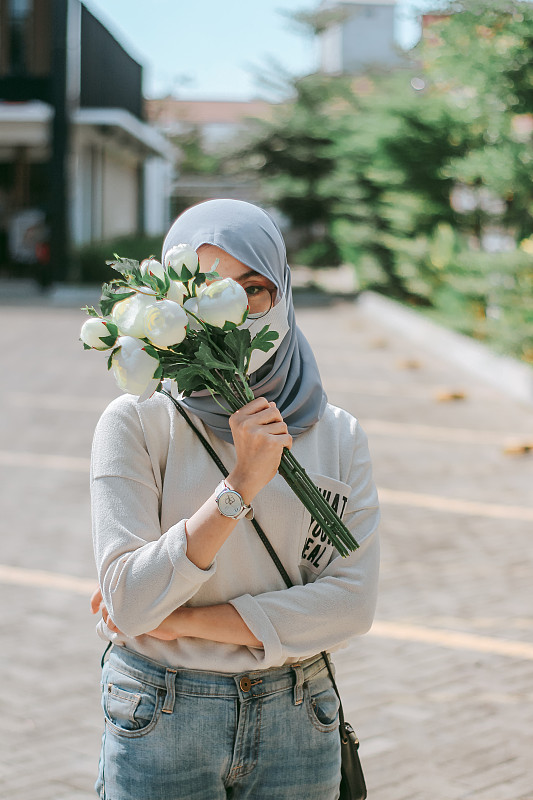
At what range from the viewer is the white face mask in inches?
70.7

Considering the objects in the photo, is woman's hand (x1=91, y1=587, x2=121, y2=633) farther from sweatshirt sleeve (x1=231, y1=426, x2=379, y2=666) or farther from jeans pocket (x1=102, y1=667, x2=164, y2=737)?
sweatshirt sleeve (x1=231, y1=426, x2=379, y2=666)

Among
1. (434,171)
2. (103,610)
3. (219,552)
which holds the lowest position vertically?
(103,610)

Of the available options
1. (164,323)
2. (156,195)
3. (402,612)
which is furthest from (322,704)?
(156,195)

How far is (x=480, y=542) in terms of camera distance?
20.3 feet

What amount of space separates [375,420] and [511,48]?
425cm

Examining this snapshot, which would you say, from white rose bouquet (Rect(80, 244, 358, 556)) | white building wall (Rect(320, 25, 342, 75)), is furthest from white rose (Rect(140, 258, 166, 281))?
white building wall (Rect(320, 25, 342, 75))

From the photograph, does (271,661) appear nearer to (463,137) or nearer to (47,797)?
(47,797)

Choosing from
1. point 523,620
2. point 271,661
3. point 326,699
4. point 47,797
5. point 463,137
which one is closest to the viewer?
point 271,661

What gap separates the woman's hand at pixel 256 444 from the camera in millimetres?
1645

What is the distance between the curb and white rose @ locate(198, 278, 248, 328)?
9.52 m

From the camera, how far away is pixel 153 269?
1.66 meters

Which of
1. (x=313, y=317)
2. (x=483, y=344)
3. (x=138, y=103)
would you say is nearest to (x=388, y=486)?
(x=483, y=344)

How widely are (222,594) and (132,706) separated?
0.26 meters

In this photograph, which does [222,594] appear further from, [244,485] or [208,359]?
[208,359]
